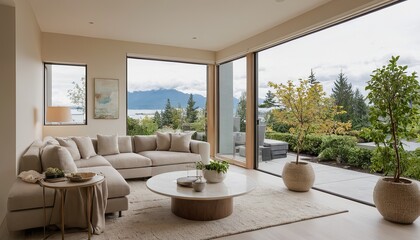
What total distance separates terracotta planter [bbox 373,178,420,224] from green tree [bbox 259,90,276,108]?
9.30 feet

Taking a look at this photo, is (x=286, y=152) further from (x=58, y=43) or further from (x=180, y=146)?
(x=58, y=43)

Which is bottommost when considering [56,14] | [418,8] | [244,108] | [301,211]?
[301,211]

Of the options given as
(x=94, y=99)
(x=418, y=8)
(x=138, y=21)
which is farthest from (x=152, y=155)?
(x=418, y=8)

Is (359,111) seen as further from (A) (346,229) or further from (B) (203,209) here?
(B) (203,209)

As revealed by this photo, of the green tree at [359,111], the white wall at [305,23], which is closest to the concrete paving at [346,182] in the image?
the green tree at [359,111]

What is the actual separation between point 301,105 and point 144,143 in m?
3.19

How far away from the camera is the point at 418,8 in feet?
11.3

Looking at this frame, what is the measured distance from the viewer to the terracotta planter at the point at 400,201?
3.11m

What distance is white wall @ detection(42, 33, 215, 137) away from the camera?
5980mm

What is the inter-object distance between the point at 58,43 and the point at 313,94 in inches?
202

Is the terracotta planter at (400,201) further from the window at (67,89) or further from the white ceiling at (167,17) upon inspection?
the window at (67,89)

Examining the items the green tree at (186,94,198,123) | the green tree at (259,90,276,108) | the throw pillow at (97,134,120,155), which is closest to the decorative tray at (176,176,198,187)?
the throw pillow at (97,134,120,155)

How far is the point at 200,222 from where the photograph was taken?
318cm

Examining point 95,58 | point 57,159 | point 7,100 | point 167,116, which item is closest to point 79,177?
point 57,159
